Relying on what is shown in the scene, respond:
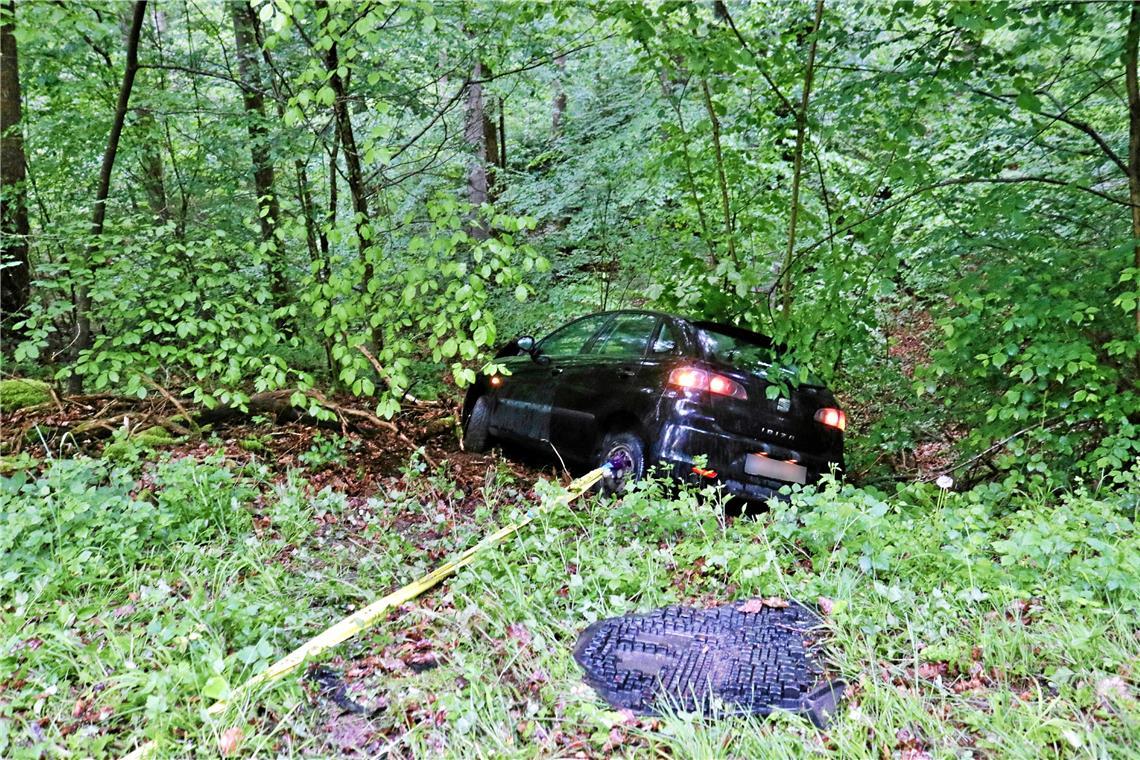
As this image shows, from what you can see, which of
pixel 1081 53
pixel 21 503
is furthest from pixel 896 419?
pixel 21 503

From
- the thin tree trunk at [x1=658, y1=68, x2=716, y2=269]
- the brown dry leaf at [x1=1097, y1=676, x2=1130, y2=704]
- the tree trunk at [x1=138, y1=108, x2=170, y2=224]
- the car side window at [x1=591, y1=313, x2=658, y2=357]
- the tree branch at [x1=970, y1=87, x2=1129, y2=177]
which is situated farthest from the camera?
the tree trunk at [x1=138, y1=108, x2=170, y2=224]

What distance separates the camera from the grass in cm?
243

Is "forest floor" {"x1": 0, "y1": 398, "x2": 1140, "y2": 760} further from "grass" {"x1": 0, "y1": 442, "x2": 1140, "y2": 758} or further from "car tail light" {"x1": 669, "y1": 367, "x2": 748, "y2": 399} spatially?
"car tail light" {"x1": 669, "y1": 367, "x2": 748, "y2": 399}

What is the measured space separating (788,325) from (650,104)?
4.37m

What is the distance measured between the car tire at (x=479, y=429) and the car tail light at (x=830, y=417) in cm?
325

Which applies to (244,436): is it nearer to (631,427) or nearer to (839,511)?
(631,427)

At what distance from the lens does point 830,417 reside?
5500 mm

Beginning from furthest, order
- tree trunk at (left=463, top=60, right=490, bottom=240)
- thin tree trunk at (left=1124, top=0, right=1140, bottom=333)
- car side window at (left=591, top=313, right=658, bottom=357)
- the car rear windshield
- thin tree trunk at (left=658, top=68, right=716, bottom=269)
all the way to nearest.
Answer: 1. tree trunk at (left=463, top=60, right=490, bottom=240)
2. thin tree trunk at (left=658, top=68, right=716, bottom=269)
3. car side window at (left=591, top=313, right=658, bottom=357)
4. the car rear windshield
5. thin tree trunk at (left=1124, top=0, right=1140, bottom=333)

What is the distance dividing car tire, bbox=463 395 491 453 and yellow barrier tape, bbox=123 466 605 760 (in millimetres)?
2789

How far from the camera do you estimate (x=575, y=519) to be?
4285 millimetres

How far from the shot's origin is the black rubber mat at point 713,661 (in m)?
2.59

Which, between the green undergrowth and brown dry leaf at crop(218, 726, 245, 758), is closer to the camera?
brown dry leaf at crop(218, 726, 245, 758)

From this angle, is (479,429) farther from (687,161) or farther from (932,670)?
(932,670)

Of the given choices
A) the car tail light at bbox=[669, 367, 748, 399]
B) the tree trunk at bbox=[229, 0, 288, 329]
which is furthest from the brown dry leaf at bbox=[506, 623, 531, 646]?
the tree trunk at bbox=[229, 0, 288, 329]
